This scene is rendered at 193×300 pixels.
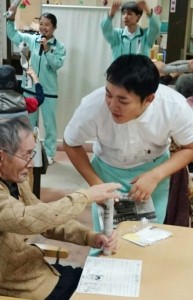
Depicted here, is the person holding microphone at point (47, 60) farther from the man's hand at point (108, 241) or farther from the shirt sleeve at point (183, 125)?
the man's hand at point (108, 241)

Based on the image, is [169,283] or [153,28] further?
[153,28]

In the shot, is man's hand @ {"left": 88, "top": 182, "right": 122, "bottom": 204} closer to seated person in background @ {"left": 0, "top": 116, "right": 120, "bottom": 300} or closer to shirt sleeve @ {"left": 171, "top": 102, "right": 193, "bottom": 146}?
seated person in background @ {"left": 0, "top": 116, "right": 120, "bottom": 300}

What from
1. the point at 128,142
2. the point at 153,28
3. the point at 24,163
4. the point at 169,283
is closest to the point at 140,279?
the point at 169,283

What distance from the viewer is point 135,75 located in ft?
5.52

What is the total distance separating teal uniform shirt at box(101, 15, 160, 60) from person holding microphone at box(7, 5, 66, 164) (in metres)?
0.49

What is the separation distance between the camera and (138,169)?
2004mm

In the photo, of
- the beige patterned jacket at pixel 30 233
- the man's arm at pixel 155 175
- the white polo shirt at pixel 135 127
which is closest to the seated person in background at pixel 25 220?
the beige patterned jacket at pixel 30 233

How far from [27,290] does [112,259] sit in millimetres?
290

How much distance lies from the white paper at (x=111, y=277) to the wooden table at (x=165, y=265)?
0.02 meters

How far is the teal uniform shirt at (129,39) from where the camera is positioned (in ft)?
15.0

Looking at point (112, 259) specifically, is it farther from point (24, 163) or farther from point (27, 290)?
point (24, 163)

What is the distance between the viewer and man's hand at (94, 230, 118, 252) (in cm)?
151

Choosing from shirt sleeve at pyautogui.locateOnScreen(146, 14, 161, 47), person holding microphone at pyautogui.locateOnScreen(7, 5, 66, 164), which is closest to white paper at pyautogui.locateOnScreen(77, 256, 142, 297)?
person holding microphone at pyautogui.locateOnScreen(7, 5, 66, 164)

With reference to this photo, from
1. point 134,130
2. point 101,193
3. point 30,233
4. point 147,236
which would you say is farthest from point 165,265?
point 134,130
